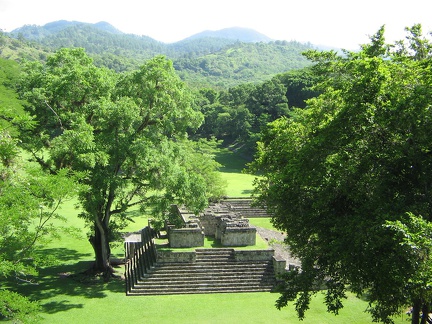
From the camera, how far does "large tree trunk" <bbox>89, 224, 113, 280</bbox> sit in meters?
19.2

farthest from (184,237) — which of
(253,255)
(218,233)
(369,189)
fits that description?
(369,189)

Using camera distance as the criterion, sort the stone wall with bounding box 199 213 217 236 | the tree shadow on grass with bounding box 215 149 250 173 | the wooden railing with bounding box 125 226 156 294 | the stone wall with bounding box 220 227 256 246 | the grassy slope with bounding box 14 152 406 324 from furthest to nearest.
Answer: the tree shadow on grass with bounding box 215 149 250 173, the stone wall with bounding box 199 213 217 236, the stone wall with bounding box 220 227 256 246, the wooden railing with bounding box 125 226 156 294, the grassy slope with bounding box 14 152 406 324

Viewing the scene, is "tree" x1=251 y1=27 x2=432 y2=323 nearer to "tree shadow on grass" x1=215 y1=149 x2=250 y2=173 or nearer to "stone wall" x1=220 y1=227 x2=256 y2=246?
"stone wall" x1=220 y1=227 x2=256 y2=246

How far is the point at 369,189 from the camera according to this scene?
10117 millimetres

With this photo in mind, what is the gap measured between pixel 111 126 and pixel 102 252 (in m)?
6.01

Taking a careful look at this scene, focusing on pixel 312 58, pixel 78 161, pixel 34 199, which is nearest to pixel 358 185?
pixel 312 58

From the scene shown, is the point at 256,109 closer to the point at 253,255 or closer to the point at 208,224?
the point at 208,224

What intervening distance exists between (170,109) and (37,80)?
5722 millimetres

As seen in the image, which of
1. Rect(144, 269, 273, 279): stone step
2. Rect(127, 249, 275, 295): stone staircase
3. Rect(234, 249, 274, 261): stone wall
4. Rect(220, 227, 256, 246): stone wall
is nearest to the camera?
Rect(127, 249, 275, 295): stone staircase

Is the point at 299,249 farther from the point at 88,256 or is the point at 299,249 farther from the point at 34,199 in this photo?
the point at 88,256

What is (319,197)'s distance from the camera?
433 inches

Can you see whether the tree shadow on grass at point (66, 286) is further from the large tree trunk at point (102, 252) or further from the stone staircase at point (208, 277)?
the stone staircase at point (208, 277)

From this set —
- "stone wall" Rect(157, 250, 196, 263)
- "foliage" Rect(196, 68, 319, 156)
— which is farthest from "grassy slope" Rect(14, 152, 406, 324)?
"foliage" Rect(196, 68, 319, 156)

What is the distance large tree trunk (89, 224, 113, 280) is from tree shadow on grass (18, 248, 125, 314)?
1.55ft
